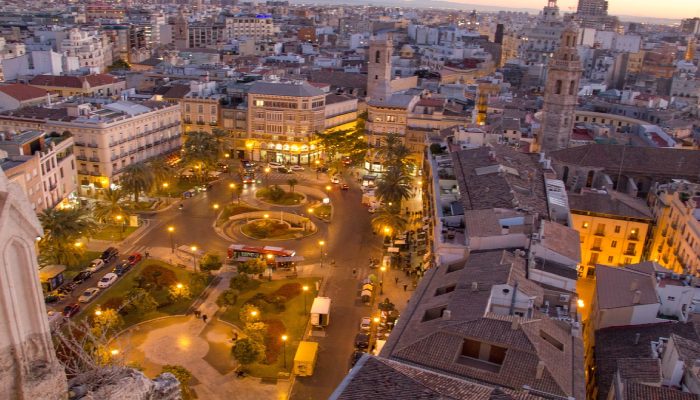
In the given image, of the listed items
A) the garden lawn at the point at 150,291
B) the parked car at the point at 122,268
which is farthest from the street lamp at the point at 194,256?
the parked car at the point at 122,268

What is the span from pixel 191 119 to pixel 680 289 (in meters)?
72.6

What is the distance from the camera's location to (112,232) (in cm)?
5909

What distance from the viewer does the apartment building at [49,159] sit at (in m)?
57.0

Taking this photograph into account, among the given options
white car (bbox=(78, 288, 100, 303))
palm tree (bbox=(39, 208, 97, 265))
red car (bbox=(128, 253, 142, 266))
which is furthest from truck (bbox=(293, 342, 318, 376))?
palm tree (bbox=(39, 208, 97, 265))

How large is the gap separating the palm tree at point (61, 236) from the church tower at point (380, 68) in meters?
58.4

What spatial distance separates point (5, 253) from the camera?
9930 mm

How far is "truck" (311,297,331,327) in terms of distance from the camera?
42.5m

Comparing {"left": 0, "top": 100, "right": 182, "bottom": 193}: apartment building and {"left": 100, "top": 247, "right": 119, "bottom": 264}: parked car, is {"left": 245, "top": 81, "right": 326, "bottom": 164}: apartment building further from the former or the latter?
{"left": 100, "top": 247, "right": 119, "bottom": 264}: parked car

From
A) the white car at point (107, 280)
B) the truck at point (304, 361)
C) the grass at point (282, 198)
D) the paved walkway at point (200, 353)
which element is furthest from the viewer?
the grass at point (282, 198)

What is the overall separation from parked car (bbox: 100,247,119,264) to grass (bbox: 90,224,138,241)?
4.11 meters

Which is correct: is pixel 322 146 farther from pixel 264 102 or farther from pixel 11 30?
pixel 11 30

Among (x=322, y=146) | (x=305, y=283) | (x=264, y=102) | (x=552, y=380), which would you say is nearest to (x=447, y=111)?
(x=322, y=146)

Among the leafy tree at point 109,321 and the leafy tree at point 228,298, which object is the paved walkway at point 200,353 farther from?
the leafy tree at point 109,321

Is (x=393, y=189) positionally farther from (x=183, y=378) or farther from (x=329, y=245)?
(x=183, y=378)
